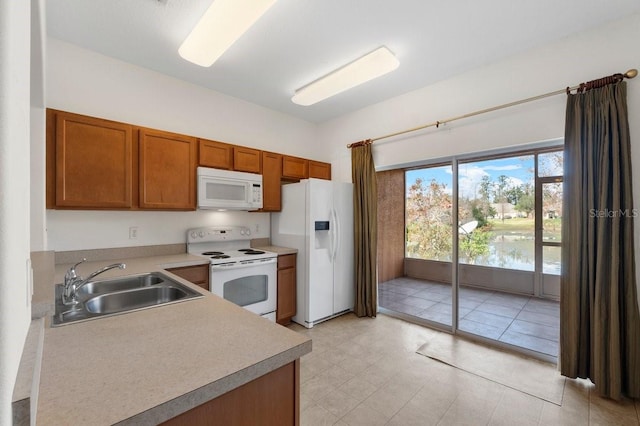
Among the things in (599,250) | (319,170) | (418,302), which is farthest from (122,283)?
(599,250)

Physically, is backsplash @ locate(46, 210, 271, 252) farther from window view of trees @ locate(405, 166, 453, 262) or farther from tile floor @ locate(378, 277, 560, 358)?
tile floor @ locate(378, 277, 560, 358)

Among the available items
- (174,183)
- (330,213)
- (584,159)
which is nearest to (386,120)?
(330,213)

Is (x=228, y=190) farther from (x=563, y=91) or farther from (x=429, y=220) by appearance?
(x=563, y=91)

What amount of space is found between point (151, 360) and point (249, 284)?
2168 millimetres

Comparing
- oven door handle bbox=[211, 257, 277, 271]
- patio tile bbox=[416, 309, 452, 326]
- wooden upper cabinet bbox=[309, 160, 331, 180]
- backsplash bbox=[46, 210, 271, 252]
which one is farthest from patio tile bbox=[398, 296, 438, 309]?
backsplash bbox=[46, 210, 271, 252]

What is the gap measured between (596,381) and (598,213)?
48.1 inches

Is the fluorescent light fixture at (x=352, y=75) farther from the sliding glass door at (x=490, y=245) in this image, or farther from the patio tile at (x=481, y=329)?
the patio tile at (x=481, y=329)

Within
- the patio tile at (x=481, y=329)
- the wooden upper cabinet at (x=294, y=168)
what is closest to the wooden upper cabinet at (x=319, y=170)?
the wooden upper cabinet at (x=294, y=168)

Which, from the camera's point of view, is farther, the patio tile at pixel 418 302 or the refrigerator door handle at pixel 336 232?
the patio tile at pixel 418 302

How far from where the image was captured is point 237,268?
292 cm

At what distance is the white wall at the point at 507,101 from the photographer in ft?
7.17

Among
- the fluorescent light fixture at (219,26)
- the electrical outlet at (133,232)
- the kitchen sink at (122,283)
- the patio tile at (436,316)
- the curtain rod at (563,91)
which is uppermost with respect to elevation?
the fluorescent light fixture at (219,26)

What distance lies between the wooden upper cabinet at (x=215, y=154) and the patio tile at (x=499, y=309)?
11.5 feet

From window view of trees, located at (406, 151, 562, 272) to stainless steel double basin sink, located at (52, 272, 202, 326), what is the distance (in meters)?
2.88
